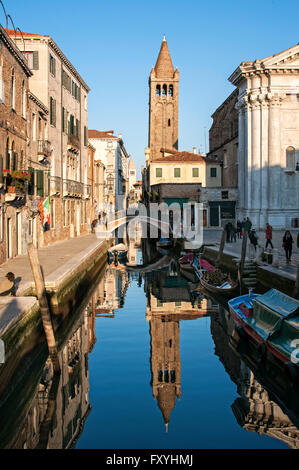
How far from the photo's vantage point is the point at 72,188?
117 ft

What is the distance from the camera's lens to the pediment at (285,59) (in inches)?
1326

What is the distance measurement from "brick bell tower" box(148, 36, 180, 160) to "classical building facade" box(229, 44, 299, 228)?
3430 centimetres

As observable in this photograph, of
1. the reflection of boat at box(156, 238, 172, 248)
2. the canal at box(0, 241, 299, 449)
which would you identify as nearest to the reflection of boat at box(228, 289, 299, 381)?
the canal at box(0, 241, 299, 449)

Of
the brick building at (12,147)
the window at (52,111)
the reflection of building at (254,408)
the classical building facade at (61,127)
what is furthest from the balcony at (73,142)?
the reflection of building at (254,408)

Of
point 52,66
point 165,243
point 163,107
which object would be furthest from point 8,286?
point 163,107

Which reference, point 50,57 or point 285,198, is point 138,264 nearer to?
point 285,198

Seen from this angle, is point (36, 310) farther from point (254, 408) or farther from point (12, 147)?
point (12, 147)

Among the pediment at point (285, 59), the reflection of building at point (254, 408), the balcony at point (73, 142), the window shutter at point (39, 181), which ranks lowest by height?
the reflection of building at point (254, 408)

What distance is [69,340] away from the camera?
13.7 metres

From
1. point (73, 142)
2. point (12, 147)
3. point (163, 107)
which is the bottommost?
point (12, 147)

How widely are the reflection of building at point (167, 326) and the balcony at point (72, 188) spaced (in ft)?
31.1

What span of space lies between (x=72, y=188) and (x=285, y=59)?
17270 millimetres

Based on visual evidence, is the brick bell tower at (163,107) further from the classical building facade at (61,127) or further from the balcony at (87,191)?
the classical building facade at (61,127)

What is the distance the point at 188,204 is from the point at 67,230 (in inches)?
521
